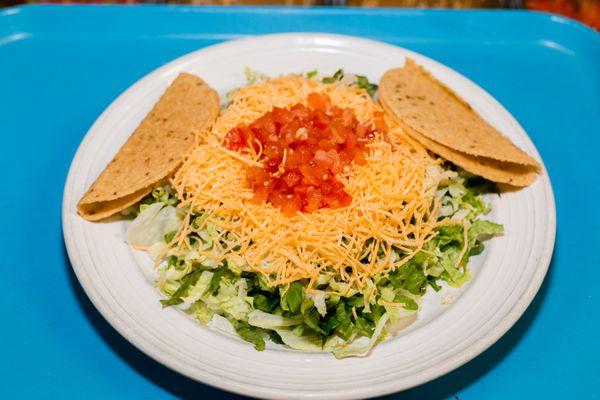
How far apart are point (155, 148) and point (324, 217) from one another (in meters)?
1.05

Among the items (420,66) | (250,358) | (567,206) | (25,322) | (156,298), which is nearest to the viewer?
(250,358)

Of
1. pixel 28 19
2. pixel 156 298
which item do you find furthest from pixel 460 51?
pixel 28 19

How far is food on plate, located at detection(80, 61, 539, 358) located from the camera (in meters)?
2.61

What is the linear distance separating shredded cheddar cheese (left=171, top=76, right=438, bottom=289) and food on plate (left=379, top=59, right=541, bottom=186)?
127 millimetres

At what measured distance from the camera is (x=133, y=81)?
4207mm

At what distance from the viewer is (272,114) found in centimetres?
308

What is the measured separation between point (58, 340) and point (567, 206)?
290 centimetres

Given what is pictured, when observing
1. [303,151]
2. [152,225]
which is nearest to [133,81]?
[152,225]

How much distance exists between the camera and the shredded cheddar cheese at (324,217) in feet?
8.52

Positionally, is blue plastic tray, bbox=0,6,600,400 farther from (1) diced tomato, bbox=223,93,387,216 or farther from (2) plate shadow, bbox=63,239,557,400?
(1) diced tomato, bbox=223,93,387,216

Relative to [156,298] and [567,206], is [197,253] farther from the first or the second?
[567,206]

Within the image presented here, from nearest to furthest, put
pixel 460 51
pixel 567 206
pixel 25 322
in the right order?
pixel 25 322 → pixel 567 206 → pixel 460 51

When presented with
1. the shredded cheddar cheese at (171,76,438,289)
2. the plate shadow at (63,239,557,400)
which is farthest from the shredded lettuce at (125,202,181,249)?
the plate shadow at (63,239,557,400)

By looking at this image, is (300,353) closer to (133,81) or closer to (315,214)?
(315,214)
